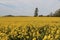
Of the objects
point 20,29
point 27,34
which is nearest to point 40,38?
point 27,34

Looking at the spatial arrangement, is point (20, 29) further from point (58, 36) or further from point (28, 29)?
point (58, 36)

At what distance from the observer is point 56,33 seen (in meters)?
7.08

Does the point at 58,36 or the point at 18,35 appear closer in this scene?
the point at 58,36

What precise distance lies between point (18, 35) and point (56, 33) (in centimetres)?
99

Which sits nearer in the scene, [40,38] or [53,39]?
[53,39]

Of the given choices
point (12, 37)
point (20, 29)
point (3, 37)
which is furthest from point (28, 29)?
point (3, 37)

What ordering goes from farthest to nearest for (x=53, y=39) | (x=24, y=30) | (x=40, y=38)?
1. (x=24, y=30)
2. (x=40, y=38)
3. (x=53, y=39)

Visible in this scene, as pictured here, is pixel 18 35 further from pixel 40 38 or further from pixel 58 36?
pixel 58 36

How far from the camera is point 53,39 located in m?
6.37

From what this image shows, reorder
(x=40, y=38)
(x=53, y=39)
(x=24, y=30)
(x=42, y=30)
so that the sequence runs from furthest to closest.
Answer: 1. (x=42, y=30)
2. (x=24, y=30)
3. (x=40, y=38)
4. (x=53, y=39)

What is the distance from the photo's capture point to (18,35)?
728 centimetres

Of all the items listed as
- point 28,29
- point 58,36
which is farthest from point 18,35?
point 58,36

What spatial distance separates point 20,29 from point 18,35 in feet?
A: 1.41

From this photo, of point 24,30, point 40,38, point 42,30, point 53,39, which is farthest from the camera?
point 42,30
